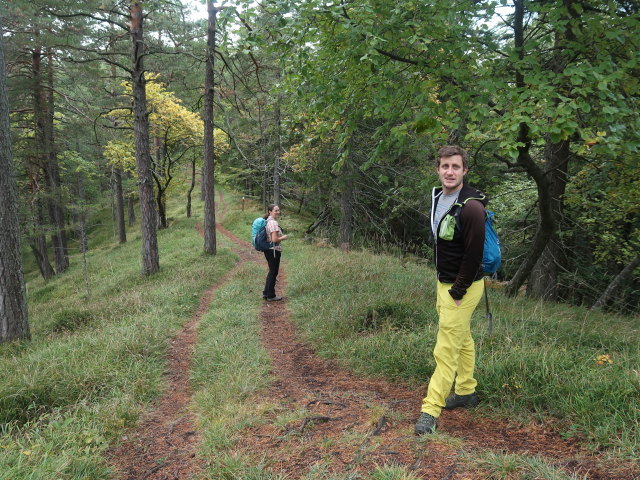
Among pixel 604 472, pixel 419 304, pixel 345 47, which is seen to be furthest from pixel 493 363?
pixel 345 47

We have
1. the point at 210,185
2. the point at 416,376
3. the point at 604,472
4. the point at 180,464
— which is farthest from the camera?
the point at 210,185

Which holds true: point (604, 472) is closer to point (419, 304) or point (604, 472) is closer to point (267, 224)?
point (419, 304)

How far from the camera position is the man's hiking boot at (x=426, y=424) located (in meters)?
3.20

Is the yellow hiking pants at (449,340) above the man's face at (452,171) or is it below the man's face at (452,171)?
below

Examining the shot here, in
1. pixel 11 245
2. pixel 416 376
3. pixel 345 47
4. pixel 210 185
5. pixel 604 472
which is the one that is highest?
pixel 345 47

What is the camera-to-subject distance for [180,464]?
10.6 feet

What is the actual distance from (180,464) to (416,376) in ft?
8.69

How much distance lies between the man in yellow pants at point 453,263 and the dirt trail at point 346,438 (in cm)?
34

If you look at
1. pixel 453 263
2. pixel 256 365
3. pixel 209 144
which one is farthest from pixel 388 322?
pixel 209 144

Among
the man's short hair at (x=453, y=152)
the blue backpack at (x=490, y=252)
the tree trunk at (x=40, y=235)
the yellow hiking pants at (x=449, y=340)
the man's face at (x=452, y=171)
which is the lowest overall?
the tree trunk at (x=40, y=235)

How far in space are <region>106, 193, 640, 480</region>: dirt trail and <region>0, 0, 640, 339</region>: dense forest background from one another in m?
2.92

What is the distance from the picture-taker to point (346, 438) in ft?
10.4

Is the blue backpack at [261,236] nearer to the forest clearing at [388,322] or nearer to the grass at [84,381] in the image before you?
the forest clearing at [388,322]

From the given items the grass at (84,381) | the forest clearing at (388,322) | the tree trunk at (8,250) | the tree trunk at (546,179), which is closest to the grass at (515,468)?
the forest clearing at (388,322)
